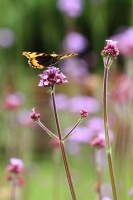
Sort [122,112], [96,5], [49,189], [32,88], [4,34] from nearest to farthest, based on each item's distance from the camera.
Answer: [122,112] → [49,189] → [4,34] → [96,5] → [32,88]

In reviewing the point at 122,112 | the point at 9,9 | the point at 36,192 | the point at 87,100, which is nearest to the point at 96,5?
the point at 9,9

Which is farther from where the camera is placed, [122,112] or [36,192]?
[36,192]

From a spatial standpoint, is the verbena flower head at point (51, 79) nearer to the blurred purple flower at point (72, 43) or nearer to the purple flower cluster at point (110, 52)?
the purple flower cluster at point (110, 52)

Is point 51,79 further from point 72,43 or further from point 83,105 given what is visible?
point 72,43

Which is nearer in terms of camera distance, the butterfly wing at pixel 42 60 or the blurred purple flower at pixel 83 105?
the butterfly wing at pixel 42 60

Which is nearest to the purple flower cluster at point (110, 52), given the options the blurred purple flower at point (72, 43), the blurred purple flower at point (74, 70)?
the blurred purple flower at point (74, 70)

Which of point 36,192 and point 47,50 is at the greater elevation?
point 47,50

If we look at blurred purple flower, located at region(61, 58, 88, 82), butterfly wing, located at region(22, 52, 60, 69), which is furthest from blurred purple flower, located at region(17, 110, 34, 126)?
butterfly wing, located at region(22, 52, 60, 69)

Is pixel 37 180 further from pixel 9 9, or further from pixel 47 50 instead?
pixel 47 50

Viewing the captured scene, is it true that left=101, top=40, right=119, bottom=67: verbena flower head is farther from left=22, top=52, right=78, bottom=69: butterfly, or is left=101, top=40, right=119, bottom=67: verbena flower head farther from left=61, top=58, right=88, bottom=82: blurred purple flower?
left=61, top=58, right=88, bottom=82: blurred purple flower
